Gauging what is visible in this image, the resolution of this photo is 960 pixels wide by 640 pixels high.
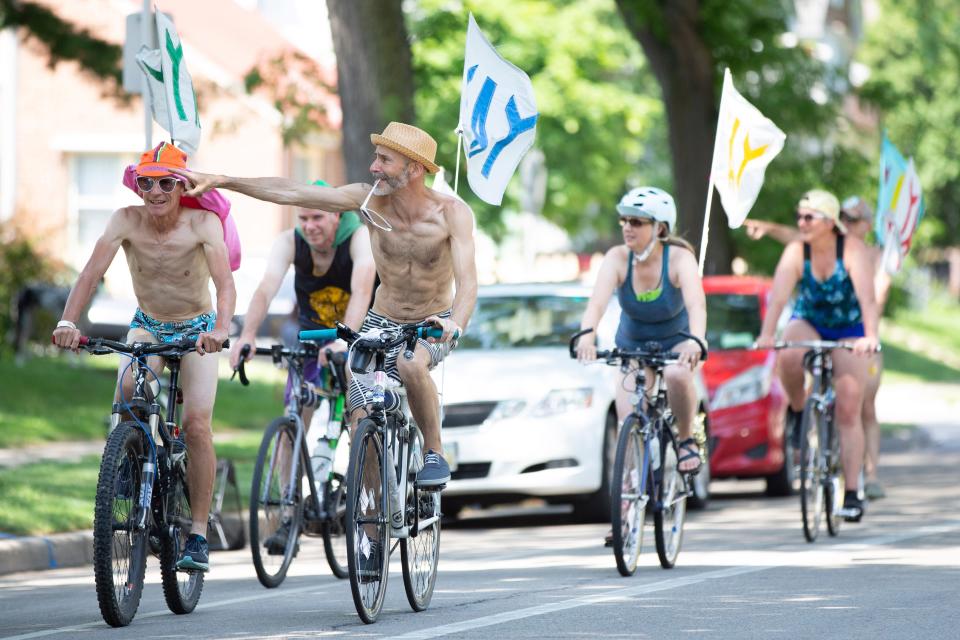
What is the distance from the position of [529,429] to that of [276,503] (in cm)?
315

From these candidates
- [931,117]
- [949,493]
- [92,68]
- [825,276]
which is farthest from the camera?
[931,117]

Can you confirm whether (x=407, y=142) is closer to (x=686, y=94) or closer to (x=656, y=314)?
(x=656, y=314)

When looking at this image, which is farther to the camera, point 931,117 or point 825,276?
point 931,117

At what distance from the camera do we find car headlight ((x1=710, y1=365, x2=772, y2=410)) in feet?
46.9

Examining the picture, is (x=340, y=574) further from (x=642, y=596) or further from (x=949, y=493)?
(x=949, y=493)

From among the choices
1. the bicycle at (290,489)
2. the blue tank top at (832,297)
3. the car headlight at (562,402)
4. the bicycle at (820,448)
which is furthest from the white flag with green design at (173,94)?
the blue tank top at (832,297)

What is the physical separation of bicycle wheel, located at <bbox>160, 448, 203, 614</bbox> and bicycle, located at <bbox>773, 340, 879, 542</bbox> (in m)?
4.06

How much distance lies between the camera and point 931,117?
63438 millimetres

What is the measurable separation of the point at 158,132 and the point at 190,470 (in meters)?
24.1

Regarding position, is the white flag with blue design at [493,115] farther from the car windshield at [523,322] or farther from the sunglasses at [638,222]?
the car windshield at [523,322]

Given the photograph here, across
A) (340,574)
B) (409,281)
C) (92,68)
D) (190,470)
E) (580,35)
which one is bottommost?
(340,574)

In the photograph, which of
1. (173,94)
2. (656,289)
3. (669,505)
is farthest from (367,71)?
(669,505)

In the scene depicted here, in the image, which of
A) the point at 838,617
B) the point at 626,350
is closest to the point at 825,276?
the point at 626,350

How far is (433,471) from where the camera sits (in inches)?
327
